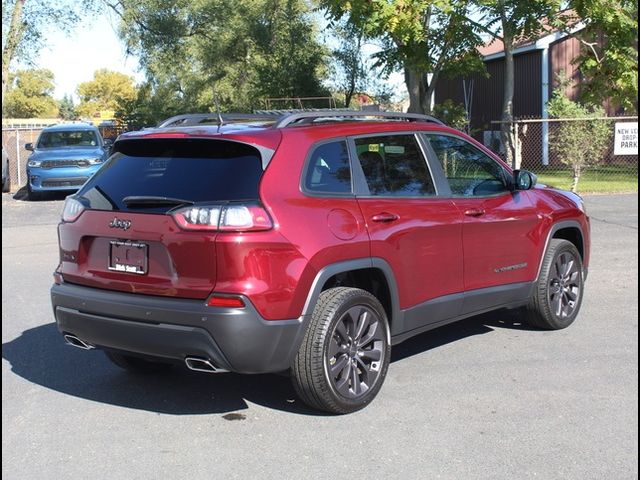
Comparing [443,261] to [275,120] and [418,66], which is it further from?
[418,66]

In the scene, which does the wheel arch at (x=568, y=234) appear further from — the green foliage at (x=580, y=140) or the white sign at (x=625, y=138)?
the white sign at (x=625, y=138)

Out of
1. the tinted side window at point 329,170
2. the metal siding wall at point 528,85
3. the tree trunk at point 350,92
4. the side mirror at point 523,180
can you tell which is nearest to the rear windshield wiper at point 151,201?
the tinted side window at point 329,170

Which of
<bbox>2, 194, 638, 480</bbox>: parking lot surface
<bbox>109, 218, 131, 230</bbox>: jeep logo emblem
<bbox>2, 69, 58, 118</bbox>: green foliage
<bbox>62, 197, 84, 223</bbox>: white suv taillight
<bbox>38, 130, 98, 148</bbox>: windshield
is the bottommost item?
<bbox>2, 194, 638, 480</bbox>: parking lot surface

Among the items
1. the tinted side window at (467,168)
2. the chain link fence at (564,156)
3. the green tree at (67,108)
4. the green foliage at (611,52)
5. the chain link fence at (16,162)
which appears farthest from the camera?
the green tree at (67,108)

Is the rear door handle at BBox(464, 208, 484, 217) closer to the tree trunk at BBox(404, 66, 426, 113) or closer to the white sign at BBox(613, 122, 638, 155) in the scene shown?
the white sign at BBox(613, 122, 638, 155)

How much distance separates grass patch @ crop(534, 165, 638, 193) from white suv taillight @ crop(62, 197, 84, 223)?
1498 cm

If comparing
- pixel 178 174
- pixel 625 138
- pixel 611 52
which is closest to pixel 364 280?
pixel 178 174

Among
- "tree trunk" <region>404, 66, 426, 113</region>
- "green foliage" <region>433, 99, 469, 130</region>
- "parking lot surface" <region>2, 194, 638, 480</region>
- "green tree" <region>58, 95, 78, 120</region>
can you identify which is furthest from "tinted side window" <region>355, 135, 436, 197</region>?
"green tree" <region>58, 95, 78, 120</region>

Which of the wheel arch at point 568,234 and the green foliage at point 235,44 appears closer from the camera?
the wheel arch at point 568,234

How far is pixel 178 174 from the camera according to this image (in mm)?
4387

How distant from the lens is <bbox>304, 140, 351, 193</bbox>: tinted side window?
4457mm

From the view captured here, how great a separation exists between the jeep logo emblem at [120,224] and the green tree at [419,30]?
1170cm

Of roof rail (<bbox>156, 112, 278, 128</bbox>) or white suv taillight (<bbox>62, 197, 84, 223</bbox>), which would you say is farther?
roof rail (<bbox>156, 112, 278, 128</bbox>)

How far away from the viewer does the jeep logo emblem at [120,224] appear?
4.30 metres
